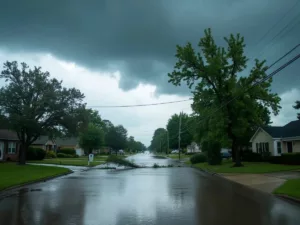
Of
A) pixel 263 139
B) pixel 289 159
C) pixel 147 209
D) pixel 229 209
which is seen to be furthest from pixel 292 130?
pixel 147 209

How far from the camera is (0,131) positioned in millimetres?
45656

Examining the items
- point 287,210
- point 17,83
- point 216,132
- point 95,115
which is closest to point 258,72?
point 216,132

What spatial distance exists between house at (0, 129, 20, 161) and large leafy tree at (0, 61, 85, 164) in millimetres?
8509

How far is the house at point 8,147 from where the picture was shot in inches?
1662

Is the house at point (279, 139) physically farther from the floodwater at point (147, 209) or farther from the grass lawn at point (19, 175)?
the grass lawn at point (19, 175)

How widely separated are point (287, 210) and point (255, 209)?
3.38 ft

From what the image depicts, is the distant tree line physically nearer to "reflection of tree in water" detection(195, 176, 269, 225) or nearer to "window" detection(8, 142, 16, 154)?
"window" detection(8, 142, 16, 154)

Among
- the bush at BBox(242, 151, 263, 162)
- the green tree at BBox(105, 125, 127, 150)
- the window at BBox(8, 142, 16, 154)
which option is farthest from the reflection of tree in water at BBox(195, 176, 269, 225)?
the green tree at BBox(105, 125, 127, 150)

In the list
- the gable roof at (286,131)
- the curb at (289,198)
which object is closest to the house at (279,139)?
the gable roof at (286,131)

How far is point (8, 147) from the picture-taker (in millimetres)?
43812

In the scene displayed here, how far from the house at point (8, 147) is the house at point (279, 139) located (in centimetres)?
3451

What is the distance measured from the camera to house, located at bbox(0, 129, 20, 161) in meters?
42.2

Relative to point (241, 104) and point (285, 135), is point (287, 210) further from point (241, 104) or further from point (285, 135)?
point (285, 135)

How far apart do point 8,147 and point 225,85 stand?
3032 cm
